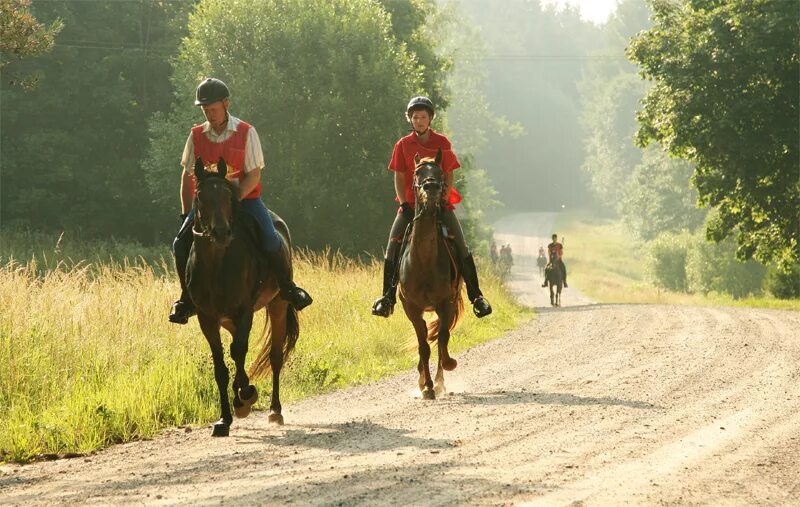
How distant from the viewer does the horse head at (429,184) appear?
35.3 ft

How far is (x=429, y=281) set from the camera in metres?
11.6

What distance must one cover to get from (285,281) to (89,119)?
119 feet

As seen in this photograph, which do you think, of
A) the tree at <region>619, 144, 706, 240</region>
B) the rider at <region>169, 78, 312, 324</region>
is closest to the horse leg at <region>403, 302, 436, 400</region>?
the rider at <region>169, 78, 312, 324</region>

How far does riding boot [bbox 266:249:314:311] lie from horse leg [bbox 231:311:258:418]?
558mm

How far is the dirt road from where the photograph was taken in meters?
6.51

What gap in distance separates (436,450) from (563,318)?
1746cm

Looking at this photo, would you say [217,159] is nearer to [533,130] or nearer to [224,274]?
[224,274]

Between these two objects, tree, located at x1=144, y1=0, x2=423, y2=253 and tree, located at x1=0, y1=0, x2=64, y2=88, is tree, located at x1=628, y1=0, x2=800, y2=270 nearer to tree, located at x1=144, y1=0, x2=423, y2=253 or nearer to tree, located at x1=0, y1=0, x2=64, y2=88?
tree, located at x1=144, y1=0, x2=423, y2=253

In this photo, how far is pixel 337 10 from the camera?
42.6 meters

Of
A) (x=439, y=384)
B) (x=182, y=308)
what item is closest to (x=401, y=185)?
(x=439, y=384)

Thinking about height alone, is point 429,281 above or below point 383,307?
above

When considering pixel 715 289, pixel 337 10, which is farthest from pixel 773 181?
pixel 715 289

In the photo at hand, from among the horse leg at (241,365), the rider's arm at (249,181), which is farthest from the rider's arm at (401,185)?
the horse leg at (241,365)

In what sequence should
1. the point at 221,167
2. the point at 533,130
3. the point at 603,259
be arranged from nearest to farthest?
the point at 221,167
the point at 603,259
the point at 533,130
